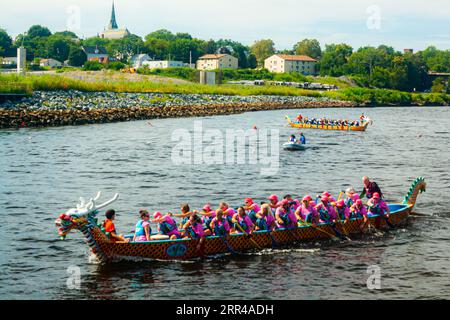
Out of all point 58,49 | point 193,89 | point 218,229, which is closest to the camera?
point 218,229

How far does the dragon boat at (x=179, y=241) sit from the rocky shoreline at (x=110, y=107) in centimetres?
4835

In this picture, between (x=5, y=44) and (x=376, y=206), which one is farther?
(x=5, y=44)

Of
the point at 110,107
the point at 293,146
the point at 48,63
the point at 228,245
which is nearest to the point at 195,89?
the point at 110,107

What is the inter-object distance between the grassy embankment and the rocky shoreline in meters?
2.35

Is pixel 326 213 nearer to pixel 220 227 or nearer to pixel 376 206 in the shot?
pixel 376 206

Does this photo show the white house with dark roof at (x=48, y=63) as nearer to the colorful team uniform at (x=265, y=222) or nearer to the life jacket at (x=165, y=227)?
the colorful team uniform at (x=265, y=222)

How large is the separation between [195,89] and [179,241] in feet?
308

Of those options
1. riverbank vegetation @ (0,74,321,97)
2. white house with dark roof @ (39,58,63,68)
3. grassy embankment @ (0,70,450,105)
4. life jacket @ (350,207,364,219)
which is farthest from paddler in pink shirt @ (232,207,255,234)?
white house with dark roof @ (39,58,63,68)

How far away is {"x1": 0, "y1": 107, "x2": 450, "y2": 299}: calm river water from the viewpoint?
808 inches

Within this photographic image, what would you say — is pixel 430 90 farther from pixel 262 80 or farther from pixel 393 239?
pixel 393 239

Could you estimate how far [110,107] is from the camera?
82.8 metres
